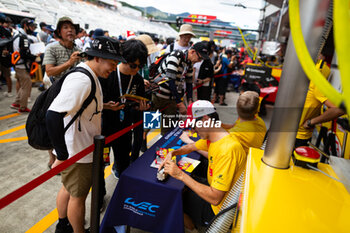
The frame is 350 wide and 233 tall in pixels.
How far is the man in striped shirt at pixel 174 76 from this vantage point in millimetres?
3207

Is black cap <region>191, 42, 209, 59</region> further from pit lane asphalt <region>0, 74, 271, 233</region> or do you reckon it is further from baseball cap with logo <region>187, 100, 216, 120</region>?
pit lane asphalt <region>0, 74, 271, 233</region>

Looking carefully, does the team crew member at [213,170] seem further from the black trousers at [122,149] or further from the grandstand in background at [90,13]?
the grandstand in background at [90,13]

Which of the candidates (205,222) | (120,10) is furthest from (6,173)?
(120,10)

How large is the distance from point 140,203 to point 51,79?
2164 millimetres

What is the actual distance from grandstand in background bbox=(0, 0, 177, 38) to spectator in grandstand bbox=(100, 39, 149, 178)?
16934 mm

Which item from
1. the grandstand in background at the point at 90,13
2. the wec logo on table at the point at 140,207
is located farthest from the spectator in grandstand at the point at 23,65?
the grandstand in background at the point at 90,13

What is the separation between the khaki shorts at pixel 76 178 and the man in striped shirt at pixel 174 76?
1.80 m

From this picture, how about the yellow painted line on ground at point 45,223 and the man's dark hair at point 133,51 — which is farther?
the yellow painted line on ground at point 45,223

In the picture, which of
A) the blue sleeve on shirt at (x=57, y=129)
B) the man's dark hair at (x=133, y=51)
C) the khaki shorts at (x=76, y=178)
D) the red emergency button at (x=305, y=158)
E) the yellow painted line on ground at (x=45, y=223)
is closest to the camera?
the red emergency button at (x=305, y=158)

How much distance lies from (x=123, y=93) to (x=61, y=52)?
1111 mm

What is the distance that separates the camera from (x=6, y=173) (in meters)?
2.98

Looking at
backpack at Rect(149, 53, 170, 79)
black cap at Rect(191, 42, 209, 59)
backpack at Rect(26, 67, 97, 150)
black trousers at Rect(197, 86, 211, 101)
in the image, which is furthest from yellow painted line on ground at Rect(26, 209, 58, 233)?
black trousers at Rect(197, 86, 211, 101)

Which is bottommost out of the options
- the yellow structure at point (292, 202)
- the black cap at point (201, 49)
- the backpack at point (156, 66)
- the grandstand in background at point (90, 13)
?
the yellow structure at point (292, 202)

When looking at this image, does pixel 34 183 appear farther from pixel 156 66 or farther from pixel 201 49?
pixel 201 49
